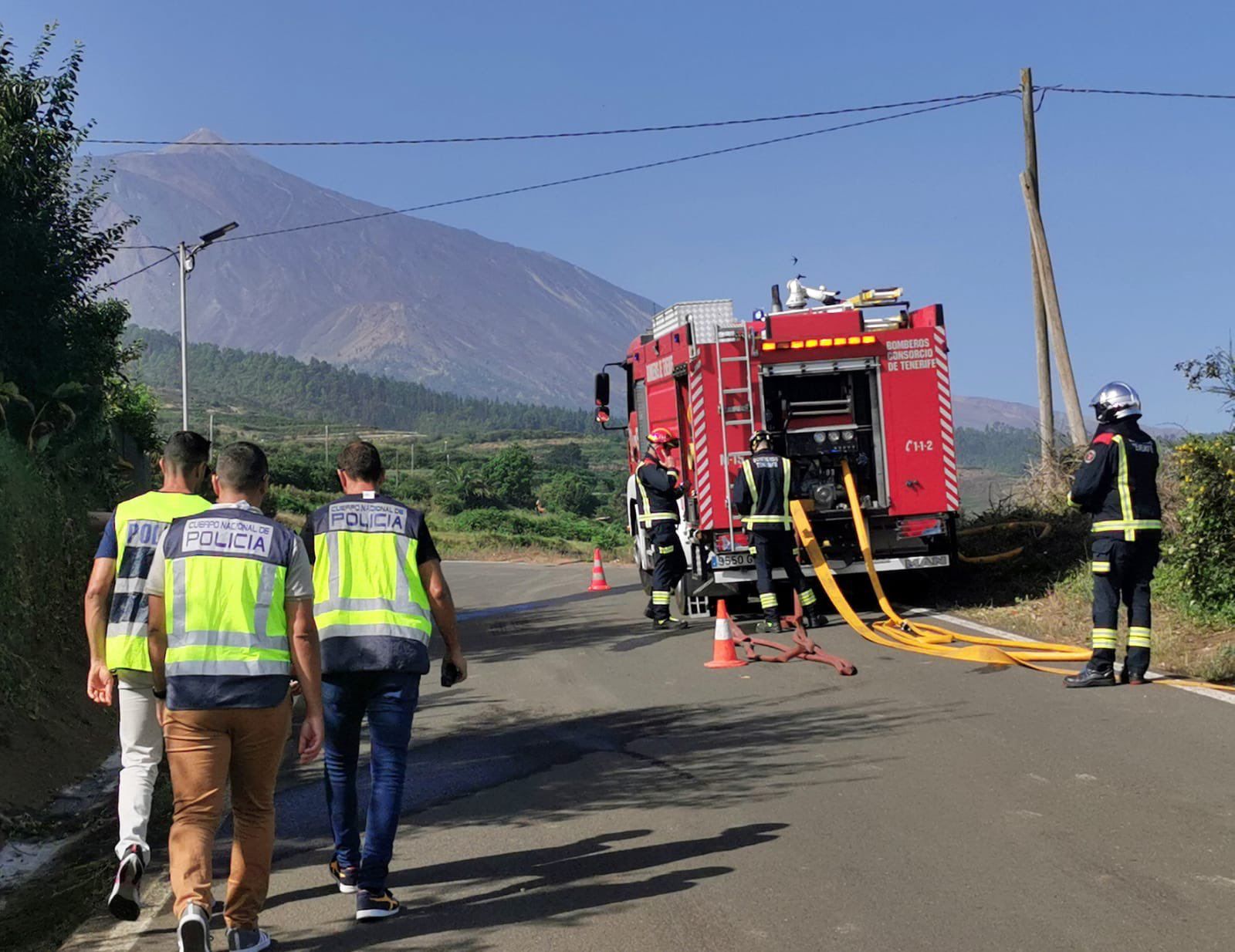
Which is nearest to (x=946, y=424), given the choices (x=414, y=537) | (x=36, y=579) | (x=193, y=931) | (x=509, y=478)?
(x=36, y=579)

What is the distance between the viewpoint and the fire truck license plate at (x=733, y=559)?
1400 cm

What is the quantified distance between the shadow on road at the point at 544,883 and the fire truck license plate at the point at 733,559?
25.4 ft

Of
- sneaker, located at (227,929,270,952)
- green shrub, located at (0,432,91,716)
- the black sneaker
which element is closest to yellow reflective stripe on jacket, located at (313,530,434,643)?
sneaker, located at (227,929,270,952)

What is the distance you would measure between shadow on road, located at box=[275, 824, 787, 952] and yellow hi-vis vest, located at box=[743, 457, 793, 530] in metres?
7.11

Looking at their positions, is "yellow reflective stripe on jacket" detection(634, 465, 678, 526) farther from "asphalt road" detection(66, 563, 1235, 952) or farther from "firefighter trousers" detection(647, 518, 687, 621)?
"asphalt road" detection(66, 563, 1235, 952)

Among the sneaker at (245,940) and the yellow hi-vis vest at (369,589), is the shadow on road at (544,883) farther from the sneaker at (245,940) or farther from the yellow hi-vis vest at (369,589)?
the yellow hi-vis vest at (369,589)

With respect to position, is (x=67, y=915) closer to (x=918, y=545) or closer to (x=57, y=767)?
(x=57, y=767)

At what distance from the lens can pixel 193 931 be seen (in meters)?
4.65

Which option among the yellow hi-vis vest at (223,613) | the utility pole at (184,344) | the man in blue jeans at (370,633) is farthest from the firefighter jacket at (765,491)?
the utility pole at (184,344)

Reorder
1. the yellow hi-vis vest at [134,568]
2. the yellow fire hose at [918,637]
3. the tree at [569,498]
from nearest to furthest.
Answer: the yellow hi-vis vest at [134,568] → the yellow fire hose at [918,637] → the tree at [569,498]

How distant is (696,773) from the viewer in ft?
24.4

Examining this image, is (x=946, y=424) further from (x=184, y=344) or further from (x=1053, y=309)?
(x=184, y=344)

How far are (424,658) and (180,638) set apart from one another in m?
1.01

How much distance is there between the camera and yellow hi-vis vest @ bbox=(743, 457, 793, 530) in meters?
13.2
